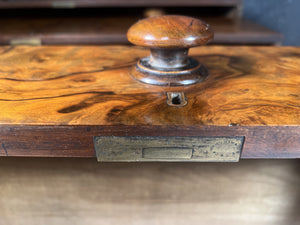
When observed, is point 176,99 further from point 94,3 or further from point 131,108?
point 94,3

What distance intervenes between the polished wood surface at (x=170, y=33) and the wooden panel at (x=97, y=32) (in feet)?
2.56

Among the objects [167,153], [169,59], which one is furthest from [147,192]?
[169,59]

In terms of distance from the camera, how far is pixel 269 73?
660 millimetres

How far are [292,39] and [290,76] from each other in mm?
1074

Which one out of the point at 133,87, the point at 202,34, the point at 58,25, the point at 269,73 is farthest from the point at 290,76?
the point at 58,25

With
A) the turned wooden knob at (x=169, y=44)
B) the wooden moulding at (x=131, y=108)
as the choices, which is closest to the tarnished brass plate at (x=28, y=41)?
the wooden moulding at (x=131, y=108)

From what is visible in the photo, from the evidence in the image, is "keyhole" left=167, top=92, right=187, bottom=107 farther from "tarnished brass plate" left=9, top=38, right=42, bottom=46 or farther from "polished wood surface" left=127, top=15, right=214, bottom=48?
"tarnished brass plate" left=9, top=38, right=42, bottom=46

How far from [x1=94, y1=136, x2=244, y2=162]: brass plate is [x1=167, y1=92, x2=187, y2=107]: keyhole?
78 millimetres

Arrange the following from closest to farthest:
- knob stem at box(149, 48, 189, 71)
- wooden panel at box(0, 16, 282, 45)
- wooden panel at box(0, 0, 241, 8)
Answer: knob stem at box(149, 48, 189, 71) < wooden panel at box(0, 16, 282, 45) < wooden panel at box(0, 0, 241, 8)

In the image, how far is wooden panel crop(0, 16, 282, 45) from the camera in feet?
4.33

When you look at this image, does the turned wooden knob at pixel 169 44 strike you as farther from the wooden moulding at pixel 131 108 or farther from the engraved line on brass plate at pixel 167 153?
the engraved line on brass plate at pixel 167 153

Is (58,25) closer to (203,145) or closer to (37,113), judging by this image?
(37,113)

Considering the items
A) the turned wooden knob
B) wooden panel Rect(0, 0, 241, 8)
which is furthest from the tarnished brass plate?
the turned wooden knob

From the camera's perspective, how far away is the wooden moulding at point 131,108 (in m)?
0.45
